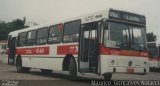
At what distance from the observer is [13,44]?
27.0 m

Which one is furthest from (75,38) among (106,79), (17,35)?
(17,35)

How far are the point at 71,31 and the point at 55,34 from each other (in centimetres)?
205

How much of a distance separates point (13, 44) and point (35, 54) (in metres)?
5.07

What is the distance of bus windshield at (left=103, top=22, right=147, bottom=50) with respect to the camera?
15.2 meters

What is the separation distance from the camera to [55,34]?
19.9m

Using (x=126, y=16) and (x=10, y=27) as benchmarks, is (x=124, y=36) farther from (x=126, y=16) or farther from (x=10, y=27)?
(x=10, y=27)

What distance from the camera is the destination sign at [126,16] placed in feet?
50.7

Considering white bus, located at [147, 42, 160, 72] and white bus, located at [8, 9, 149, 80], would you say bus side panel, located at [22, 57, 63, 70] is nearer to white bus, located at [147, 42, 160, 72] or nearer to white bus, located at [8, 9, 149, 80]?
white bus, located at [8, 9, 149, 80]

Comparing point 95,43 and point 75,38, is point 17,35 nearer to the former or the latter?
point 75,38

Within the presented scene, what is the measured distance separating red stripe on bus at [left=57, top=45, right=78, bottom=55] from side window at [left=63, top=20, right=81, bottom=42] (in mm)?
334

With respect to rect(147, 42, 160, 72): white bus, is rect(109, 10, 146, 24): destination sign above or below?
above

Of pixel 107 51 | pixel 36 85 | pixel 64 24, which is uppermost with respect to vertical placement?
pixel 64 24

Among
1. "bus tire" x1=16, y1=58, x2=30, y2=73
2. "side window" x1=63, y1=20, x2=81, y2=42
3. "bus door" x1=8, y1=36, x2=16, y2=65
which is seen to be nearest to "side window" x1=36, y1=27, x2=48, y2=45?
"side window" x1=63, y1=20, x2=81, y2=42

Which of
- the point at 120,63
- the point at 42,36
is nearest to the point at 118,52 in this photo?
the point at 120,63
